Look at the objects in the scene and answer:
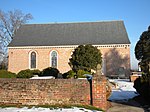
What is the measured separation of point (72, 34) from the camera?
3950cm

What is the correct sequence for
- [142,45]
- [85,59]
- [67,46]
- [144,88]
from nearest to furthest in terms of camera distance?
1. [144,88]
2. [85,59]
3. [142,45]
4. [67,46]

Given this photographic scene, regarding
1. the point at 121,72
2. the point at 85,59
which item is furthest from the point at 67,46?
the point at 85,59

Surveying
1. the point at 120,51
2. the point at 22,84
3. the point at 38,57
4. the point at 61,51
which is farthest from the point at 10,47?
the point at 22,84

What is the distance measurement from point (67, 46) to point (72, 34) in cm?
337

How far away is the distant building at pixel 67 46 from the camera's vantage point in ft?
120

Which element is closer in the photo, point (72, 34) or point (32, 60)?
point (32, 60)

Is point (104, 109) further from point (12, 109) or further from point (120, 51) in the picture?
point (120, 51)

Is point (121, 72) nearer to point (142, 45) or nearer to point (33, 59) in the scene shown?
point (142, 45)

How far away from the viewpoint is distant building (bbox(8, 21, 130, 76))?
36531 mm

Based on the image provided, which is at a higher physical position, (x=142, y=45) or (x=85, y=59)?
(x=142, y=45)

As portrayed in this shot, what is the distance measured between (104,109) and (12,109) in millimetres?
3872

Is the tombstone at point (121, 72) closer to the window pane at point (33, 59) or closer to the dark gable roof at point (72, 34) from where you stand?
the dark gable roof at point (72, 34)

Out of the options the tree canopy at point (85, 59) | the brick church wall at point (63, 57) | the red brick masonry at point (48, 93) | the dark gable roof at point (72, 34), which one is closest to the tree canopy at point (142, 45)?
the brick church wall at point (63, 57)

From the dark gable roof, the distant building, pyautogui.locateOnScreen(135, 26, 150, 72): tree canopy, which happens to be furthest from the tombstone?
the dark gable roof
